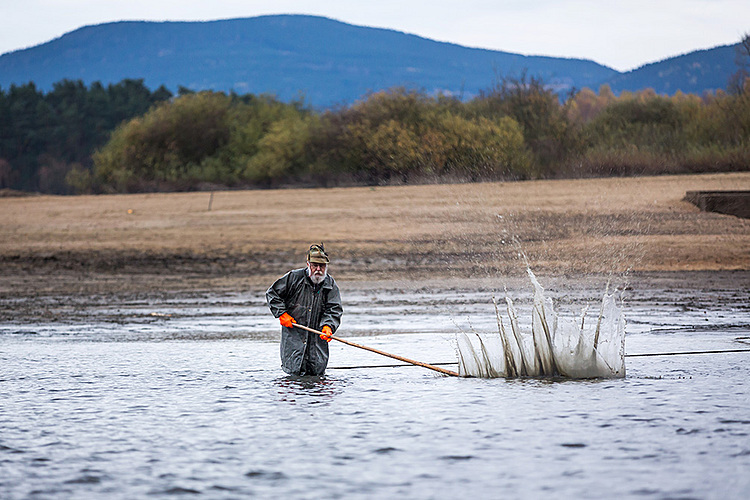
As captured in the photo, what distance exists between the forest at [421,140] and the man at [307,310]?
→ 1841 cm

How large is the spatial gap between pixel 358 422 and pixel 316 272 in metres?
1.75

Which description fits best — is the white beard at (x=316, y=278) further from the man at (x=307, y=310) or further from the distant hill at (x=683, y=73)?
the distant hill at (x=683, y=73)

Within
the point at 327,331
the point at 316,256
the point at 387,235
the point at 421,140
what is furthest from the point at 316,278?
the point at 421,140

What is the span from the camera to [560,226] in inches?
848

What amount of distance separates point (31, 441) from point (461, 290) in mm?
10379

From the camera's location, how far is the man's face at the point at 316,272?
9055 millimetres

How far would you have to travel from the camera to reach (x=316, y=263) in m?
9.02

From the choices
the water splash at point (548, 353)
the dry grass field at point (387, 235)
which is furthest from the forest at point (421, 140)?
the water splash at point (548, 353)

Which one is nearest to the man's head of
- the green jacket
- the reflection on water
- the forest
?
the green jacket

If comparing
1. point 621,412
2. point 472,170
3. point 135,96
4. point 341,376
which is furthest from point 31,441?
point 135,96

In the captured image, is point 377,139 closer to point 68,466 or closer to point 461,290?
point 461,290

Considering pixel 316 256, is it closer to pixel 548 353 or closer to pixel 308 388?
pixel 308 388

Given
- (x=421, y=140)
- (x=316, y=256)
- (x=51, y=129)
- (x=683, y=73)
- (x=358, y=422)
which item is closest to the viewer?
(x=358, y=422)

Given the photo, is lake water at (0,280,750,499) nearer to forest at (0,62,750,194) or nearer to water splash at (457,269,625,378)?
water splash at (457,269,625,378)
